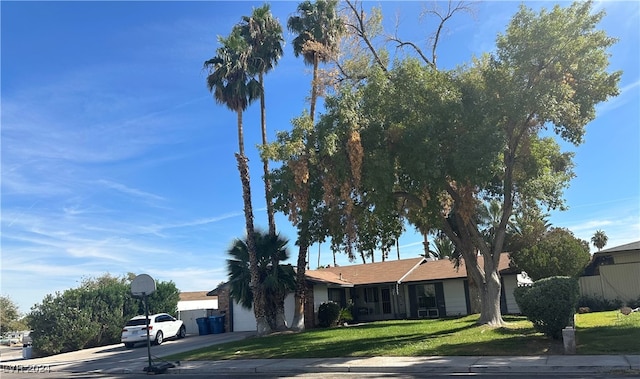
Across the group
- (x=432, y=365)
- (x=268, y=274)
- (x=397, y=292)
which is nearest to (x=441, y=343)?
(x=432, y=365)

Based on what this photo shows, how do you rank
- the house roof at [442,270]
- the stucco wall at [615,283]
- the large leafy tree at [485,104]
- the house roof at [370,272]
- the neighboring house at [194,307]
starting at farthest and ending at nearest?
the neighboring house at [194,307]
the house roof at [370,272]
the house roof at [442,270]
the stucco wall at [615,283]
the large leafy tree at [485,104]

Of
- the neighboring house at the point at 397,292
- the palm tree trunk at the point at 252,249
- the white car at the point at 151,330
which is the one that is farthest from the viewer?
the neighboring house at the point at 397,292

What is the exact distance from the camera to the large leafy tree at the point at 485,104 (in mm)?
15797

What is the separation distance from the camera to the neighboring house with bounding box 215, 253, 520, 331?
3038 cm

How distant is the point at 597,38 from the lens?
54.3 ft

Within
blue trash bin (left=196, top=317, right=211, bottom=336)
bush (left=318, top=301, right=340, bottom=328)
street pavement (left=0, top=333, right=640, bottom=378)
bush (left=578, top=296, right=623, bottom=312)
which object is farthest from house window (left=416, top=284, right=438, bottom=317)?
street pavement (left=0, top=333, right=640, bottom=378)

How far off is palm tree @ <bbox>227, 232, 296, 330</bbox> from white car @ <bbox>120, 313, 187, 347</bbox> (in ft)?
14.9

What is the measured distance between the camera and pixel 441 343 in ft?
53.6

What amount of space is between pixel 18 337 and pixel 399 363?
5711cm

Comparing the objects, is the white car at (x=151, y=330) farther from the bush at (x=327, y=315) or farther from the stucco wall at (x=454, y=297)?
the stucco wall at (x=454, y=297)

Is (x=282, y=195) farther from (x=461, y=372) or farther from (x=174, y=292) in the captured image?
(x=174, y=292)

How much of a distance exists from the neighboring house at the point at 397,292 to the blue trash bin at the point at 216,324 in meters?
0.69

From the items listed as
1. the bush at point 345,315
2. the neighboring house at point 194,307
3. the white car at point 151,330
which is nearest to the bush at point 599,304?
the bush at point 345,315

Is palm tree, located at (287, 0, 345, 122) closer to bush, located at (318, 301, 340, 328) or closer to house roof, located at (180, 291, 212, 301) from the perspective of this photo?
bush, located at (318, 301, 340, 328)
